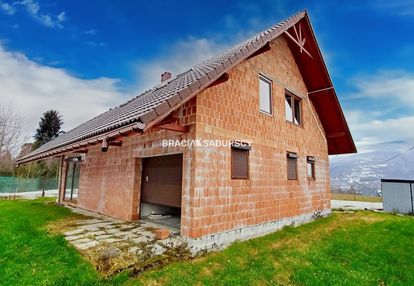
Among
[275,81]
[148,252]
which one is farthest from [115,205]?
[275,81]

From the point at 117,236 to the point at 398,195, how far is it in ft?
56.5

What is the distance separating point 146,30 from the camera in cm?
1523

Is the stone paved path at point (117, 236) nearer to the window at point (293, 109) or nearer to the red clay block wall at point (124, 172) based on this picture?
the red clay block wall at point (124, 172)

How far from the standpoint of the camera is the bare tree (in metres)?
28.5

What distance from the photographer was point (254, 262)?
5484mm

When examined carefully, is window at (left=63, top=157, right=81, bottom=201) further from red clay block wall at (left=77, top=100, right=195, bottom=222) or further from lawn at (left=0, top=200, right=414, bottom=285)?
lawn at (left=0, top=200, right=414, bottom=285)

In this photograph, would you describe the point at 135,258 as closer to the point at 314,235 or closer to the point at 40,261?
the point at 40,261

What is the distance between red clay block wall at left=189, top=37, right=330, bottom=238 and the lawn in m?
0.98

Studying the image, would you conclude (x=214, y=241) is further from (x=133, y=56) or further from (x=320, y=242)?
(x=133, y=56)

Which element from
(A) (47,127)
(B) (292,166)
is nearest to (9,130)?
(A) (47,127)

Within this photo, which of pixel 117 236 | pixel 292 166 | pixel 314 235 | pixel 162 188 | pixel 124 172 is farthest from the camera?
pixel 292 166

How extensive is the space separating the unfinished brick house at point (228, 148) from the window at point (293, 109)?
0.05m

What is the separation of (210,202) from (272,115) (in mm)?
4512

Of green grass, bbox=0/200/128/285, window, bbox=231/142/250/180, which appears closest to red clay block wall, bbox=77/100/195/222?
window, bbox=231/142/250/180
